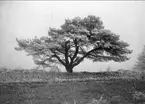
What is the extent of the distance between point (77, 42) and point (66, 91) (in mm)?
5347

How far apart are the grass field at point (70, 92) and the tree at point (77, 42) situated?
12.1 feet

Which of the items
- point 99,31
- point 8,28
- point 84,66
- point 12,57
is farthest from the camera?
point 8,28

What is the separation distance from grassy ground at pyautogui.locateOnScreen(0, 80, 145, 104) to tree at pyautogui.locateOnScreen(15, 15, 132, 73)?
147 inches

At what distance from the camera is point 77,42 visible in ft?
42.6

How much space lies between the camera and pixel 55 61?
15.8 meters

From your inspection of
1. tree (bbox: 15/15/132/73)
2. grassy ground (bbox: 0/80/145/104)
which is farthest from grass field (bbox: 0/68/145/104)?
tree (bbox: 15/15/132/73)

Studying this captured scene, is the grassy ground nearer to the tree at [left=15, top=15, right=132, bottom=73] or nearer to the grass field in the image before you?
the grass field

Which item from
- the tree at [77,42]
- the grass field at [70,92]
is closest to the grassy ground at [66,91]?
the grass field at [70,92]

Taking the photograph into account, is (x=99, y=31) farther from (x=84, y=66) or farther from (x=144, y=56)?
(x=84, y=66)

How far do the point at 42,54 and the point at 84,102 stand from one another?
7478 mm

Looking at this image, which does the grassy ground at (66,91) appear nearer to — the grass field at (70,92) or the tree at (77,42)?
the grass field at (70,92)

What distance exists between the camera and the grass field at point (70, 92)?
286 inches

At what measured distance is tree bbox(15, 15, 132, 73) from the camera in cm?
1268

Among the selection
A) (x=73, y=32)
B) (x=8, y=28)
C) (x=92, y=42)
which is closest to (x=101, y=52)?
(x=92, y=42)
